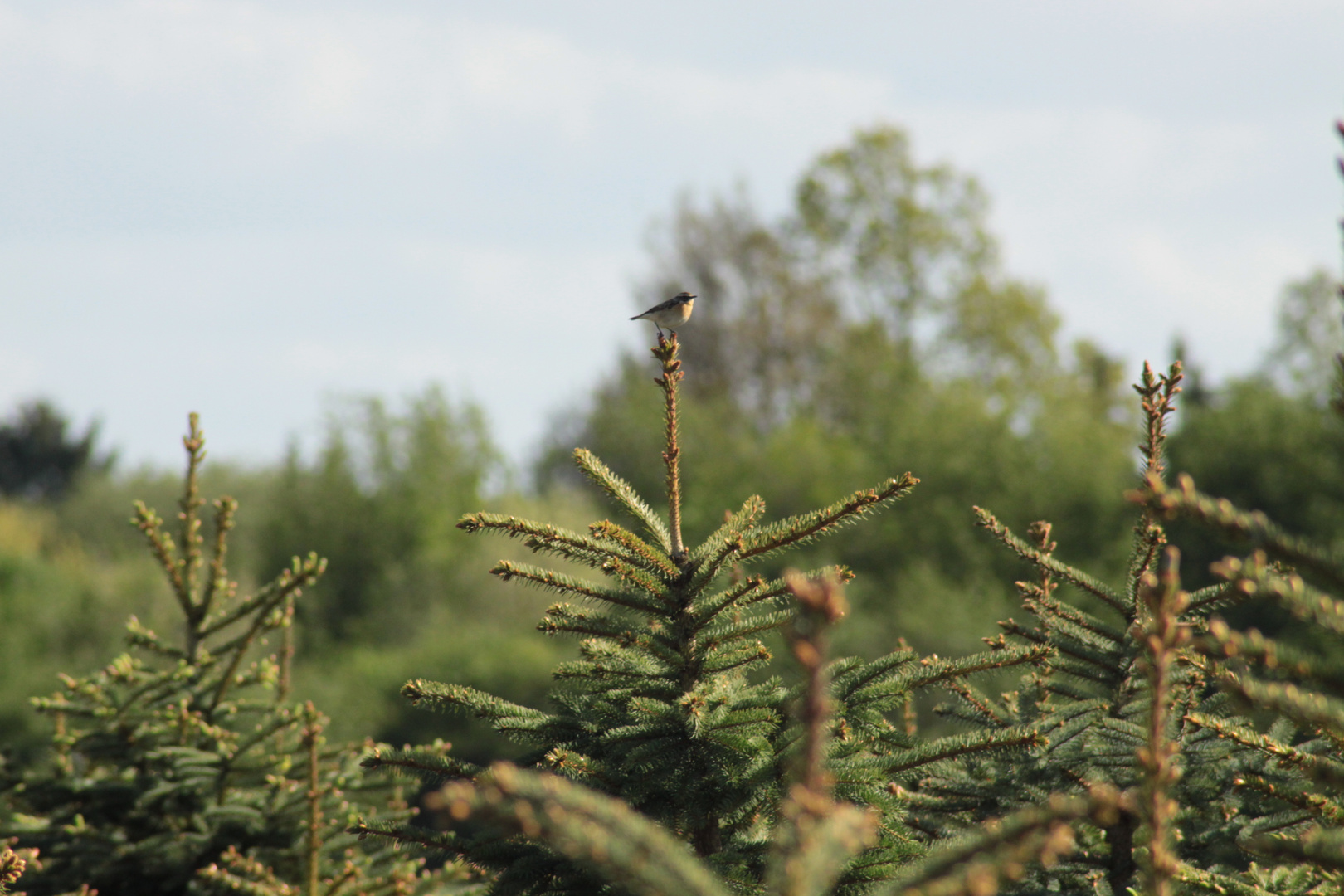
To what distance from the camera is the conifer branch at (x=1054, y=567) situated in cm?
365

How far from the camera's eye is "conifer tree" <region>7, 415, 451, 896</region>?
4.57m

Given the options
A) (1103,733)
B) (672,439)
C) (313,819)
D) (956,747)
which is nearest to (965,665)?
(956,747)

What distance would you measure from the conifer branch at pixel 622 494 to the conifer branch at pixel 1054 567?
96 centimetres

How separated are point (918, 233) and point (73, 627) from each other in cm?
2889

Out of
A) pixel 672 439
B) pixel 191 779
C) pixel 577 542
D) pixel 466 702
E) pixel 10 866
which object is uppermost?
pixel 672 439

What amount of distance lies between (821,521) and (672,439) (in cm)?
52

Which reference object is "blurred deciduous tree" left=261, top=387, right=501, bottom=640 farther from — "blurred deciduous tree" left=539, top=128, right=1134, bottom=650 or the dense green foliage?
A: the dense green foliage

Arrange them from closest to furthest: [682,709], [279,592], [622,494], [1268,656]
Answer: [1268,656] → [682,709] → [622,494] → [279,592]

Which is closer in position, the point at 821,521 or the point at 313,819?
the point at 821,521

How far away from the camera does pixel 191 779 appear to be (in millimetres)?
4703

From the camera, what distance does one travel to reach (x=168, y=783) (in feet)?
15.4

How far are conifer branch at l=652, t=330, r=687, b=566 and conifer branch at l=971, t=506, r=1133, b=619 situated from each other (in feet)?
3.06

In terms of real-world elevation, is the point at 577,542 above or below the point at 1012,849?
above

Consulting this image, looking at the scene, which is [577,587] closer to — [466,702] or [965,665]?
[466,702]
